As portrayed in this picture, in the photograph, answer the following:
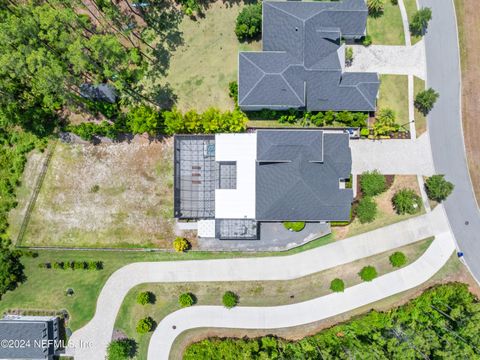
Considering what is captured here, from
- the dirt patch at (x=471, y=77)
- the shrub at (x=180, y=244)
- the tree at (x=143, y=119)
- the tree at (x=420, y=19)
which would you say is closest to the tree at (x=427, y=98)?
the dirt patch at (x=471, y=77)

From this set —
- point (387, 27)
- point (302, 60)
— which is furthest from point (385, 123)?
point (302, 60)

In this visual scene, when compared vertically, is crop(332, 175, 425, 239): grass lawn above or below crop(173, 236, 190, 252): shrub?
above

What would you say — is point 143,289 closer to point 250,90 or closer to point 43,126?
point 43,126

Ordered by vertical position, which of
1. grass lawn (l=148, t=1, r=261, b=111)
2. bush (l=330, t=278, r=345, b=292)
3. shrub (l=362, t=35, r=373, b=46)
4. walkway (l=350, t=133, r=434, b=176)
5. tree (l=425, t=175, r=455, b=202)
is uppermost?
shrub (l=362, t=35, r=373, b=46)

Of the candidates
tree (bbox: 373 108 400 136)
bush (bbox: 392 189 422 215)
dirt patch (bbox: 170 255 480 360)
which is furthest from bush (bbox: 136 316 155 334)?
tree (bbox: 373 108 400 136)

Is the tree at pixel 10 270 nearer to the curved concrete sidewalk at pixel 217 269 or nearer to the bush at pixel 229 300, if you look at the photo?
the curved concrete sidewalk at pixel 217 269

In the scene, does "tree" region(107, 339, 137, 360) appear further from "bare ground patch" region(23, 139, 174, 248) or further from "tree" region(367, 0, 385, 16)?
"tree" region(367, 0, 385, 16)
